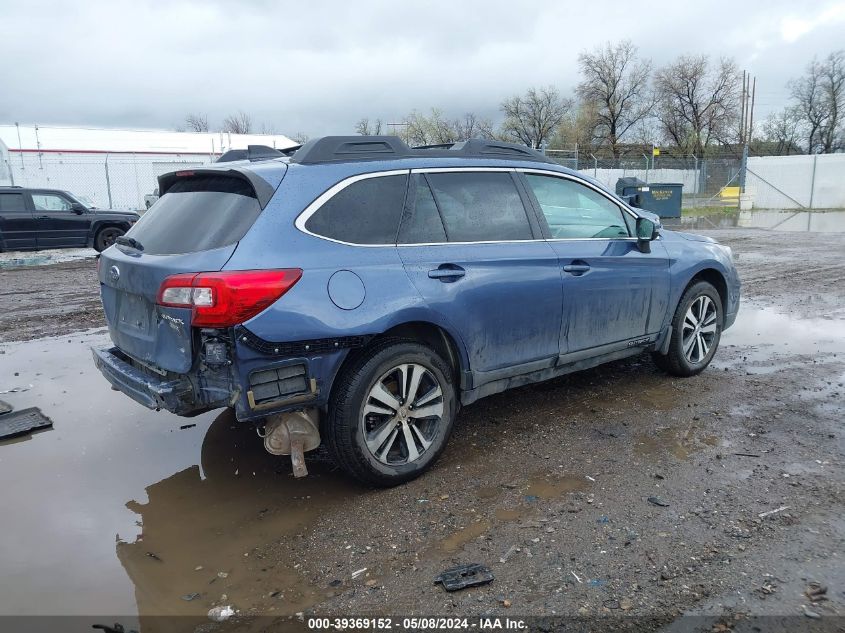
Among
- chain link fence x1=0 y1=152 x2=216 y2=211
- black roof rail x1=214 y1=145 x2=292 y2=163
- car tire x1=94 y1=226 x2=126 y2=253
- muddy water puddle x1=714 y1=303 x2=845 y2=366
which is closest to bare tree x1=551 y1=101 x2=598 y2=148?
chain link fence x1=0 y1=152 x2=216 y2=211

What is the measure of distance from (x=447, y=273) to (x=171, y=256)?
1482mm

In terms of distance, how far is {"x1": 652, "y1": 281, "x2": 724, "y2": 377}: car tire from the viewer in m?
5.16

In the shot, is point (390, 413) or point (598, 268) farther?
point (598, 268)

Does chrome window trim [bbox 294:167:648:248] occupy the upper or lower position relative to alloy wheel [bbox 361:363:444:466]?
upper

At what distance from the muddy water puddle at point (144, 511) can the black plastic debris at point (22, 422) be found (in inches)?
3.3

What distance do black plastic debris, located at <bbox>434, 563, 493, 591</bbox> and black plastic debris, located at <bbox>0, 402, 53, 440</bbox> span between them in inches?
129

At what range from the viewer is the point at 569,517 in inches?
127

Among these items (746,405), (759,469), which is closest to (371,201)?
(759,469)

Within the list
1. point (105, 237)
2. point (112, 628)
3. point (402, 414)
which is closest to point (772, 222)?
point (105, 237)

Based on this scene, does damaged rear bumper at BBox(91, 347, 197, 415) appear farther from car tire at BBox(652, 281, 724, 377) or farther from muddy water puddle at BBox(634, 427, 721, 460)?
car tire at BBox(652, 281, 724, 377)

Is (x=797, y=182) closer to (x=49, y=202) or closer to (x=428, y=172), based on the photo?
(x=49, y=202)

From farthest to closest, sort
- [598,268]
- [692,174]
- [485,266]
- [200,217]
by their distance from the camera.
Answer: [692,174] → [598,268] → [485,266] → [200,217]

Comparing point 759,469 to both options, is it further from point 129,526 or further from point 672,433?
point 129,526

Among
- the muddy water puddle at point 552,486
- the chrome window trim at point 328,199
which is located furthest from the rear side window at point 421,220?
the muddy water puddle at point 552,486
